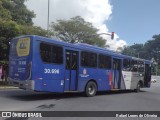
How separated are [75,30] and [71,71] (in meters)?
39.2

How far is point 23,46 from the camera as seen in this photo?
46.2 ft

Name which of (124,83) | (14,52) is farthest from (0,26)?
(124,83)

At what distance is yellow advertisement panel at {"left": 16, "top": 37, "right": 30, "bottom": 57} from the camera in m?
13.8

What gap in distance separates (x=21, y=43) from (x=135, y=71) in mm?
11062

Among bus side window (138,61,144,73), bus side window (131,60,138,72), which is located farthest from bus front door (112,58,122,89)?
bus side window (138,61,144,73)

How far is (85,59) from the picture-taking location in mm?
16625

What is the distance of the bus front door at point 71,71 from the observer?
50.1 feet

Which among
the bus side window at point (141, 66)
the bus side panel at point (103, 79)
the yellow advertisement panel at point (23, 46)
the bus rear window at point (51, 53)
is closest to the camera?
the yellow advertisement panel at point (23, 46)

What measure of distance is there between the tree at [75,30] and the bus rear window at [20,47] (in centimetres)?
3916

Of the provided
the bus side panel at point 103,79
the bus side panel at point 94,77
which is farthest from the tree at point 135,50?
the bus side panel at point 94,77

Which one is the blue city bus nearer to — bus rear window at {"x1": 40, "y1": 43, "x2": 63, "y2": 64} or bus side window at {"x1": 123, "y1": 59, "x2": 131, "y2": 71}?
bus rear window at {"x1": 40, "y1": 43, "x2": 63, "y2": 64}

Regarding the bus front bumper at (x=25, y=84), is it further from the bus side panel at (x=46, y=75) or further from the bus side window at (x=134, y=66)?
the bus side window at (x=134, y=66)

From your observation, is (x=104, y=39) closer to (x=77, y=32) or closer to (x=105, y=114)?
(x=77, y=32)

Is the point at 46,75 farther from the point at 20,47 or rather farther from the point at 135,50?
the point at 135,50
